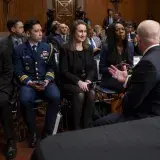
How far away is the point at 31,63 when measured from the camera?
11.6 feet

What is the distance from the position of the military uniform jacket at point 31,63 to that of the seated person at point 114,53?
0.68 meters

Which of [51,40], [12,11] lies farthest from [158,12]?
[51,40]

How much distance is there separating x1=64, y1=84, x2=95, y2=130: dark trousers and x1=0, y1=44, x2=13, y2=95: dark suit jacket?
64cm

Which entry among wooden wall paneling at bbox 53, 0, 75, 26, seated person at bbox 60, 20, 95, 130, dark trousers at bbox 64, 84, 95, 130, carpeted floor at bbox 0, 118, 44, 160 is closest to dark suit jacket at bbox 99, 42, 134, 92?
seated person at bbox 60, 20, 95, 130

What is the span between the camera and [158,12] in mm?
13453

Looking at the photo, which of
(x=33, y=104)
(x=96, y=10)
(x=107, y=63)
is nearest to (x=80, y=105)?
(x=33, y=104)

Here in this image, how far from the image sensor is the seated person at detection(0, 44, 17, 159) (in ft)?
10.1

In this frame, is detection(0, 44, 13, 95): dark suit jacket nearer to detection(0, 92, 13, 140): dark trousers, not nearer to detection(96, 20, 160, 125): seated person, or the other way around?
detection(0, 92, 13, 140): dark trousers

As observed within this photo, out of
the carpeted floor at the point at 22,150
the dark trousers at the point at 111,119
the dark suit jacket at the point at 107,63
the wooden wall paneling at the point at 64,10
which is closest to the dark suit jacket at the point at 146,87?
the dark trousers at the point at 111,119

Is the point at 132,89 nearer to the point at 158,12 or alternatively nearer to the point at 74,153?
the point at 74,153

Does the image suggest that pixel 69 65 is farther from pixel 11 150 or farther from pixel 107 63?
pixel 11 150

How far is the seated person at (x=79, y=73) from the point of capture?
3457mm

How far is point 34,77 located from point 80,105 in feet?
2.04

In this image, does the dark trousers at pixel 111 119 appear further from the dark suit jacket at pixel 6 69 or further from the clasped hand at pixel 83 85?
the dark suit jacket at pixel 6 69
